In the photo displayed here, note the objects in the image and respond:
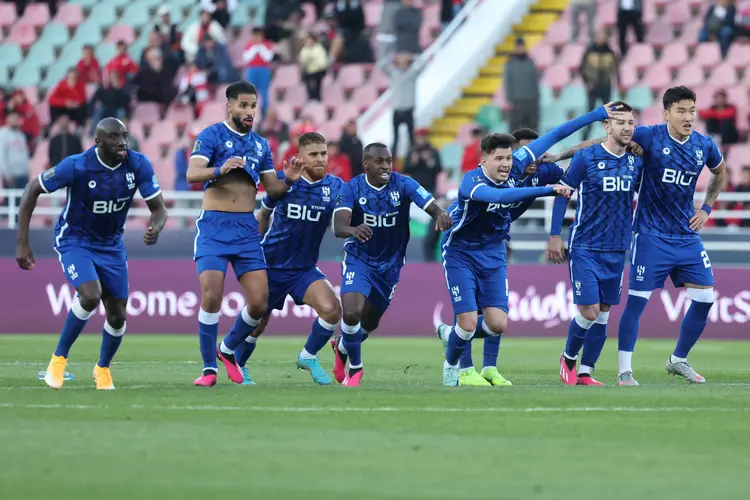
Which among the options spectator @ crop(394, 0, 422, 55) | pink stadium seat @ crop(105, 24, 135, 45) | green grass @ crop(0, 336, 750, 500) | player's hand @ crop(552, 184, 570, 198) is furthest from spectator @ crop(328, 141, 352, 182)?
player's hand @ crop(552, 184, 570, 198)

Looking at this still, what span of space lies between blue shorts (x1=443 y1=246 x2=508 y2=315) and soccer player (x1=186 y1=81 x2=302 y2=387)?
1.55m

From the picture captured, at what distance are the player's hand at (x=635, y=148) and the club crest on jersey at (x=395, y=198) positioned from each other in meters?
1.93

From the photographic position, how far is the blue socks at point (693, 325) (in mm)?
12477

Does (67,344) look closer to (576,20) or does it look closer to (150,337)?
(150,337)

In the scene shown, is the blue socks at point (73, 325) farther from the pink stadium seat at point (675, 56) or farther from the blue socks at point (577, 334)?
the pink stadium seat at point (675, 56)

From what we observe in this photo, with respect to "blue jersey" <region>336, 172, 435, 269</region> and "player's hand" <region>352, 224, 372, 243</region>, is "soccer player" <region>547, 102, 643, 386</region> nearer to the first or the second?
"blue jersey" <region>336, 172, 435, 269</region>

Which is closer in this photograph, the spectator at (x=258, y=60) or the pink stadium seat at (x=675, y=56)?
the spectator at (x=258, y=60)

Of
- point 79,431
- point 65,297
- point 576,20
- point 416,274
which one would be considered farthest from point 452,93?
point 79,431

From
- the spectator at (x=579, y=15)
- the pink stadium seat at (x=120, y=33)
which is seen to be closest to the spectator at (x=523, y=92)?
the spectator at (x=579, y=15)

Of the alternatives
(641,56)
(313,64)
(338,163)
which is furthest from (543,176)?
(313,64)

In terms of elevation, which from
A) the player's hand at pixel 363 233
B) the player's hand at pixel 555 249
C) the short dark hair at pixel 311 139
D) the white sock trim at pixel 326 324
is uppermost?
the short dark hair at pixel 311 139

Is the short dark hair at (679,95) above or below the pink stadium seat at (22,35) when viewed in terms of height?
below

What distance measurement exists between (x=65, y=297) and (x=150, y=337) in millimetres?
1739

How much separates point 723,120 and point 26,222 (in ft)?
47.0
